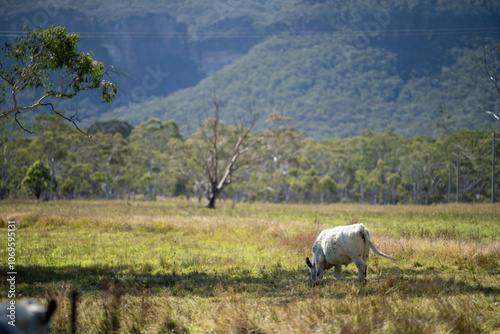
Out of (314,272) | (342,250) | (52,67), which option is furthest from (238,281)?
(52,67)

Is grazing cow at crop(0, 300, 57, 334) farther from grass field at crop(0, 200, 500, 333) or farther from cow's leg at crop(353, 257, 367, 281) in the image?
cow's leg at crop(353, 257, 367, 281)

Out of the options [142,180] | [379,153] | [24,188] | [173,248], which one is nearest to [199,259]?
[173,248]

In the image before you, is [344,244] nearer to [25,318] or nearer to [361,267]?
[361,267]

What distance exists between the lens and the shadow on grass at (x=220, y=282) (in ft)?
26.0

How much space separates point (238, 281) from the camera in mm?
9555

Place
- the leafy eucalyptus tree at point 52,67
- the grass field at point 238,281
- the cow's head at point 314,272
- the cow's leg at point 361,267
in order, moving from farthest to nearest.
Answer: the leafy eucalyptus tree at point 52,67 < the cow's head at point 314,272 < the cow's leg at point 361,267 < the grass field at point 238,281

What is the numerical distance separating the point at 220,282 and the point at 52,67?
9206 millimetres

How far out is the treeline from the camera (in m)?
56.5

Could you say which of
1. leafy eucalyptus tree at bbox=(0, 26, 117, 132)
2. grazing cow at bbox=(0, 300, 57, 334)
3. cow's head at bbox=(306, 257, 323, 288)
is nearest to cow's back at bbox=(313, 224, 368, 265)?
cow's head at bbox=(306, 257, 323, 288)

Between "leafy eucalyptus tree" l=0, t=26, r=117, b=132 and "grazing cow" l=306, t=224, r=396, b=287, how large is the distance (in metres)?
8.66

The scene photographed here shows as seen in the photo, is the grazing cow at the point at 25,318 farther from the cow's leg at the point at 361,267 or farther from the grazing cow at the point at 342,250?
the cow's leg at the point at 361,267

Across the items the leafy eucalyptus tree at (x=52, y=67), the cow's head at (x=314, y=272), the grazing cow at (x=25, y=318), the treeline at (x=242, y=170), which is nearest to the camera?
the grazing cow at (x=25, y=318)

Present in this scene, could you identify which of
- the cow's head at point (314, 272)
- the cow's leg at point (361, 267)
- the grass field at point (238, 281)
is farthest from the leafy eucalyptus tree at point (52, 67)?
the cow's leg at point (361, 267)

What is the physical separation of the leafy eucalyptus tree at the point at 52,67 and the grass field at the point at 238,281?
5.21 m
